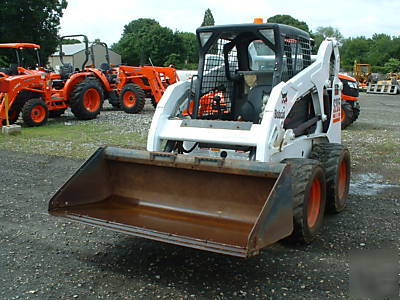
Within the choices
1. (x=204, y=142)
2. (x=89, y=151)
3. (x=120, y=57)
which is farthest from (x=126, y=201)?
(x=120, y=57)

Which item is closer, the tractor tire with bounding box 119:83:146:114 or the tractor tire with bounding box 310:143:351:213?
the tractor tire with bounding box 310:143:351:213

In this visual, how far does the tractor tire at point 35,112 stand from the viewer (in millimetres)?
12328

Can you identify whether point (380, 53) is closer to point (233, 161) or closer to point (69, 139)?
point (69, 139)

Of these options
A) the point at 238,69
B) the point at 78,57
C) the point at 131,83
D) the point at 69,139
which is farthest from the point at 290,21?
the point at 238,69

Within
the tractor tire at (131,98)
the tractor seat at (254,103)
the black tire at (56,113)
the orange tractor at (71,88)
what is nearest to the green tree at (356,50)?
the orange tractor at (71,88)

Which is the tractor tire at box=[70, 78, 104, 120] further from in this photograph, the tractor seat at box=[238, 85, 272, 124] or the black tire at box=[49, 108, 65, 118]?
the tractor seat at box=[238, 85, 272, 124]

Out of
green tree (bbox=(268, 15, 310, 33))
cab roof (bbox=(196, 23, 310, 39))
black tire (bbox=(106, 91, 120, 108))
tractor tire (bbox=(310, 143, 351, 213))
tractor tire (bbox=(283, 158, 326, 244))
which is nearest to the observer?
tractor tire (bbox=(283, 158, 326, 244))

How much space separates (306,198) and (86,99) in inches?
437

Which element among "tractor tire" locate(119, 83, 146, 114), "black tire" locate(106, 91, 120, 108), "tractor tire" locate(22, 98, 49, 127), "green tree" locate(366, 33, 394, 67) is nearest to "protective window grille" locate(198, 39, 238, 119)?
"tractor tire" locate(22, 98, 49, 127)

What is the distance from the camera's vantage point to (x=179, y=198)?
4625mm

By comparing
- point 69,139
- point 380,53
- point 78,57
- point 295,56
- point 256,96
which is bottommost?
point 69,139

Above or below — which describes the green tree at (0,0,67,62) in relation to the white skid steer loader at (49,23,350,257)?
above

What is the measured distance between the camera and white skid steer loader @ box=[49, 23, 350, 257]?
4016 mm

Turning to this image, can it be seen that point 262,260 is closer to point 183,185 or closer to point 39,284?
point 183,185
